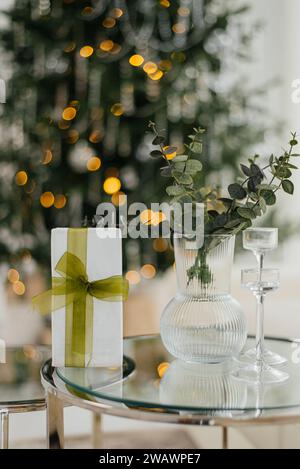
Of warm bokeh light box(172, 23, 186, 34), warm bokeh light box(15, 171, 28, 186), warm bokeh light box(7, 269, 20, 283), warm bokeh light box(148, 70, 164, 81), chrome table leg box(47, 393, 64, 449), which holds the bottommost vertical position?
chrome table leg box(47, 393, 64, 449)

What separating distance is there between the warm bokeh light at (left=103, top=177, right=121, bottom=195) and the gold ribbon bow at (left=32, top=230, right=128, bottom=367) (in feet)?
4.11

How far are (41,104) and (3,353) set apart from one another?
3.60ft

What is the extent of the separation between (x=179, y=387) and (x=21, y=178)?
1.53m

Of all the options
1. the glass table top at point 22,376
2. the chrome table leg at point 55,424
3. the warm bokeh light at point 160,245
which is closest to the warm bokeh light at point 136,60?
the warm bokeh light at point 160,245

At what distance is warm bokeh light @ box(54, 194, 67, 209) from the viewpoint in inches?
91.2

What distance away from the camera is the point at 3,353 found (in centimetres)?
154

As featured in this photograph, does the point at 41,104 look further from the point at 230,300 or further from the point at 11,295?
the point at 230,300

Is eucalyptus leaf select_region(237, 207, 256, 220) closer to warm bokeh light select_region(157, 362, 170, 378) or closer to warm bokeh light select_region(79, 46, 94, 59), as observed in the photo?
warm bokeh light select_region(157, 362, 170, 378)

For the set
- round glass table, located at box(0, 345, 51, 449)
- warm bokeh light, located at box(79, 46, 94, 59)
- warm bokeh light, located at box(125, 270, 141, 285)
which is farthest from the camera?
warm bokeh light, located at box(125, 270, 141, 285)

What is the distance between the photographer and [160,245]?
2402 mm

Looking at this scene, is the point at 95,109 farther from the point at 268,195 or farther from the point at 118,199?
the point at 268,195

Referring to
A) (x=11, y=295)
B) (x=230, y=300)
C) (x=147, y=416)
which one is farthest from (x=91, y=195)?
(x=147, y=416)

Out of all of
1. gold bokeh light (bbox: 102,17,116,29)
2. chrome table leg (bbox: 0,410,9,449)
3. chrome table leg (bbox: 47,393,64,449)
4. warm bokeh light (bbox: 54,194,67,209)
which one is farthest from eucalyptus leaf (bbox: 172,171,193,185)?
gold bokeh light (bbox: 102,17,116,29)

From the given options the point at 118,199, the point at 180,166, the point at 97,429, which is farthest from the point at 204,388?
the point at 118,199
